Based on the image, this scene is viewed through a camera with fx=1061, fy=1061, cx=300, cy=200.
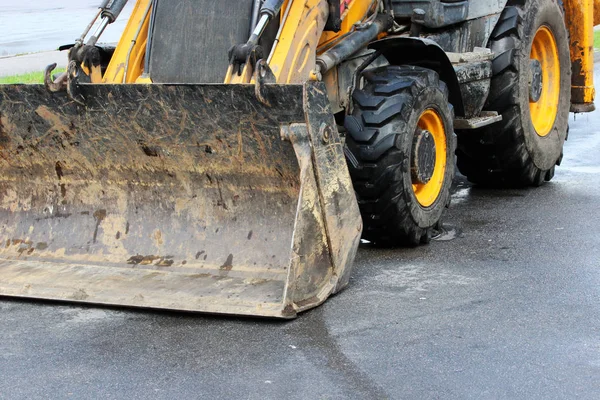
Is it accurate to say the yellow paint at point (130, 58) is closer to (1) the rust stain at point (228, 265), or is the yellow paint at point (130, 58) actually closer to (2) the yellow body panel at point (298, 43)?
(2) the yellow body panel at point (298, 43)

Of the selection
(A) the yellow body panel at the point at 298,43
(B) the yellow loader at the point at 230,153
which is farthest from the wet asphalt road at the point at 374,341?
(A) the yellow body panel at the point at 298,43

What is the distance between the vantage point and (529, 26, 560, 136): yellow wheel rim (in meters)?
8.80

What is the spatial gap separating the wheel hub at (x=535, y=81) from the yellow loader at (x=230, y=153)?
1054 millimetres

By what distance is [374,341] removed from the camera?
16.6 feet

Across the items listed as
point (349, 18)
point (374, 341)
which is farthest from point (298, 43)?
point (374, 341)

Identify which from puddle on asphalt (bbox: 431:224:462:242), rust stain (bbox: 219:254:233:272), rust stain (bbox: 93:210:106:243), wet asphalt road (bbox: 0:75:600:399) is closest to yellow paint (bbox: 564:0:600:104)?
puddle on asphalt (bbox: 431:224:462:242)

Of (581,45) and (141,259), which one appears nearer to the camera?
(141,259)

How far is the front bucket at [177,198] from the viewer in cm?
549

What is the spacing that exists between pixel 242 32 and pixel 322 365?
101 inches

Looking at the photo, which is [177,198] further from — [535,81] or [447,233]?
[535,81]

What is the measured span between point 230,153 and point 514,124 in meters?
2.92

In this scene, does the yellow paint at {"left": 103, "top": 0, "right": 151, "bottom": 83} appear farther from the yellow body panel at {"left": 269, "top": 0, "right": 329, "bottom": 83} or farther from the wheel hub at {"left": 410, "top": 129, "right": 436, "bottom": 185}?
the wheel hub at {"left": 410, "top": 129, "right": 436, "bottom": 185}

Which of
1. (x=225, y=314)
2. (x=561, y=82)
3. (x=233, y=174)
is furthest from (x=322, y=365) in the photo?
(x=561, y=82)

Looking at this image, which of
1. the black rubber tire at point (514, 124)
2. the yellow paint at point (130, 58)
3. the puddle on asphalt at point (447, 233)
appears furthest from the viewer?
the black rubber tire at point (514, 124)
